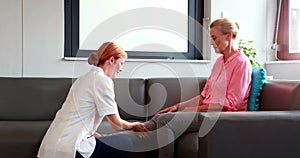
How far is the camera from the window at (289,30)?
3752mm

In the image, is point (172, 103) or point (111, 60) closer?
point (111, 60)

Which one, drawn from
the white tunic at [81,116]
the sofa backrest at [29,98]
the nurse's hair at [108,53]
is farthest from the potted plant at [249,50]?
the white tunic at [81,116]

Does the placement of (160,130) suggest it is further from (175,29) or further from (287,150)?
(175,29)

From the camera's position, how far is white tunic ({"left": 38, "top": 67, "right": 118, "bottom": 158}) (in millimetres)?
1882

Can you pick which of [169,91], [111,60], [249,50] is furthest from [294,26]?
[111,60]

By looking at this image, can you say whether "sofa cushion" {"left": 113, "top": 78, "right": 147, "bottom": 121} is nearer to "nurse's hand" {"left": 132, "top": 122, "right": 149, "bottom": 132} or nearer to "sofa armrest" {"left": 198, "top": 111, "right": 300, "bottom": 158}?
"nurse's hand" {"left": 132, "top": 122, "right": 149, "bottom": 132}

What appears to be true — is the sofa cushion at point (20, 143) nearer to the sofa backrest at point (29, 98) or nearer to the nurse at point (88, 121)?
the nurse at point (88, 121)

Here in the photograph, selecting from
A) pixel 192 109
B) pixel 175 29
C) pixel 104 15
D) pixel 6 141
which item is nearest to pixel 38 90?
pixel 6 141

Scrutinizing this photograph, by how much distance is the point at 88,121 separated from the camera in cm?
197

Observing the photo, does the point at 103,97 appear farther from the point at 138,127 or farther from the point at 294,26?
the point at 294,26

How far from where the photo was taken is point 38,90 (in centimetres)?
312

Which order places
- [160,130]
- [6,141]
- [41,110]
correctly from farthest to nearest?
[41,110] → [6,141] → [160,130]

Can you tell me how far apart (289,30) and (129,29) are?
1.56 meters

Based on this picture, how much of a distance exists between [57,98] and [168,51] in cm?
124
